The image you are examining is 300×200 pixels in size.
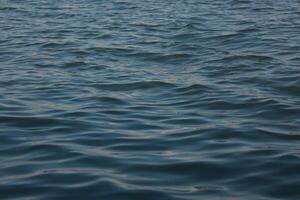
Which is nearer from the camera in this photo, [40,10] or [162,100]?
[162,100]

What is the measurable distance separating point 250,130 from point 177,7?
14.2 meters

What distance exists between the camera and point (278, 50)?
519 inches

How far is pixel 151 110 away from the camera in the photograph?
29.4ft

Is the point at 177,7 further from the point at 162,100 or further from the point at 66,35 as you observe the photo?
the point at 162,100

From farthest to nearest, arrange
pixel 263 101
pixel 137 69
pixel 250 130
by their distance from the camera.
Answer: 1. pixel 137 69
2. pixel 263 101
3. pixel 250 130

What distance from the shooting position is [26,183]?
6.02 m

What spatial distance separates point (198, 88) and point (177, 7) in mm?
11711

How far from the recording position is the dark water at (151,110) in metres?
6.07

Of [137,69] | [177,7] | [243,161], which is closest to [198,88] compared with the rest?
[137,69]

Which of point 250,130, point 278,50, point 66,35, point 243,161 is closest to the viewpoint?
point 243,161

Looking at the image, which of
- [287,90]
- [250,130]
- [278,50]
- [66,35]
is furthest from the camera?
[66,35]

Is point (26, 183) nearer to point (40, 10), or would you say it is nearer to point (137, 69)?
point (137, 69)

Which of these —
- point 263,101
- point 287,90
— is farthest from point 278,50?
point 263,101

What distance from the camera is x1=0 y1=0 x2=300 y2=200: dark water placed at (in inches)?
239
